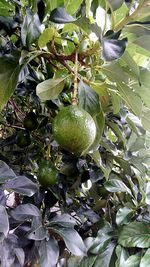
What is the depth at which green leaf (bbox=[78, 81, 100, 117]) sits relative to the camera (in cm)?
55

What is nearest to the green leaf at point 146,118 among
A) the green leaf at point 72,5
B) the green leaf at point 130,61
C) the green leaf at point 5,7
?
the green leaf at point 130,61

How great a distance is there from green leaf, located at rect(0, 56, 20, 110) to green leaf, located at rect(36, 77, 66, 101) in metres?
0.05

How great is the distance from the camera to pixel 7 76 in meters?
0.55

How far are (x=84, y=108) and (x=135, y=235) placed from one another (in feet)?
1.33

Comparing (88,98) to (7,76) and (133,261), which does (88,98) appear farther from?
(133,261)

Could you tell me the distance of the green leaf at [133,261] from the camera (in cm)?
74

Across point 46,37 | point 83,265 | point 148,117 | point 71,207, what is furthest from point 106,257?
point 46,37

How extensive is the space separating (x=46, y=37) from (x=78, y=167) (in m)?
0.40

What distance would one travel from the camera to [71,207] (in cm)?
89

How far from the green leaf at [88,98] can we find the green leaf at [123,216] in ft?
1.17

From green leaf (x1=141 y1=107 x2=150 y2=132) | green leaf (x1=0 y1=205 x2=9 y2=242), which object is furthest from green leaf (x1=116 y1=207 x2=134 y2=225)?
green leaf (x1=0 y1=205 x2=9 y2=242)

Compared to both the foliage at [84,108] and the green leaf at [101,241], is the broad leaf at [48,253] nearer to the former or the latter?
the foliage at [84,108]

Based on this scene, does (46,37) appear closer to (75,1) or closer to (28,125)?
(75,1)

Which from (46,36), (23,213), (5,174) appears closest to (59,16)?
(46,36)
